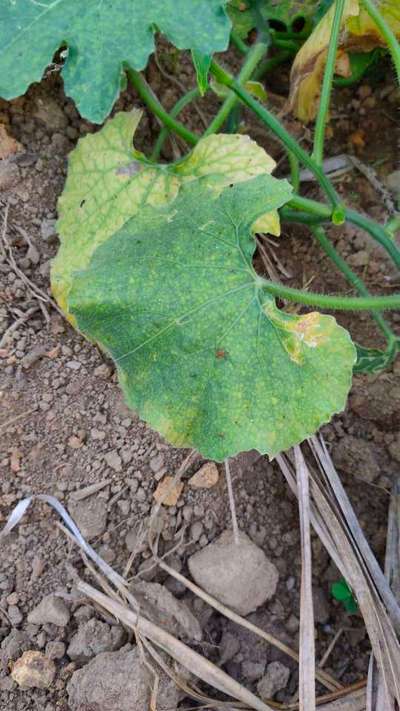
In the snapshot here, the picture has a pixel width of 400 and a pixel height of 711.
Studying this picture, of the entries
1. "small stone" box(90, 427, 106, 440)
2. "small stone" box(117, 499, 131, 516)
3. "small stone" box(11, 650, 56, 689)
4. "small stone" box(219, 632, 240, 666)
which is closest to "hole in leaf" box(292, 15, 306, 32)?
"small stone" box(90, 427, 106, 440)

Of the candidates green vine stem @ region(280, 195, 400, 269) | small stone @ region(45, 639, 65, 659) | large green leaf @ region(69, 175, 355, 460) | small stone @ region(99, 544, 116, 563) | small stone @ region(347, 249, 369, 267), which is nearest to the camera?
large green leaf @ region(69, 175, 355, 460)

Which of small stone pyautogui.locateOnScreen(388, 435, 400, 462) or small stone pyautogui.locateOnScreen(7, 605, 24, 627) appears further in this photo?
small stone pyautogui.locateOnScreen(388, 435, 400, 462)

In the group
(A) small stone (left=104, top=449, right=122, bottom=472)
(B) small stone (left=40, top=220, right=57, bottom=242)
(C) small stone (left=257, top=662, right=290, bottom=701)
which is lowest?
(C) small stone (left=257, top=662, right=290, bottom=701)

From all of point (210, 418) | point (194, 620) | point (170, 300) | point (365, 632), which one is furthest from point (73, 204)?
point (365, 632)

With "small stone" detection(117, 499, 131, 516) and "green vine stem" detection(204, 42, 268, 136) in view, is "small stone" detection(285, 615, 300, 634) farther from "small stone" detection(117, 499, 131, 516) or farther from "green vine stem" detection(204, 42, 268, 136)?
"green vine stem" detection(204, 42, 268, 136)

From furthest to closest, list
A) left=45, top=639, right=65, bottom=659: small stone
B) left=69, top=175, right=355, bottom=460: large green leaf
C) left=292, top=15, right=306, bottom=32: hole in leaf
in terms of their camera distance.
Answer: left=292, top=15, right=306, bottom=32: hole in leaf < left=45, top=639, right=65, bottom=659: small stone < left=69, top=175, right=355, bottom=460: large green leaf

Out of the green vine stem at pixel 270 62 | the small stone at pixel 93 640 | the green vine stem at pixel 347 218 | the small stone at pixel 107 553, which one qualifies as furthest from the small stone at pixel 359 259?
the small stone at pixel 93 640

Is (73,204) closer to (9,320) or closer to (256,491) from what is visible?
(9,320)
